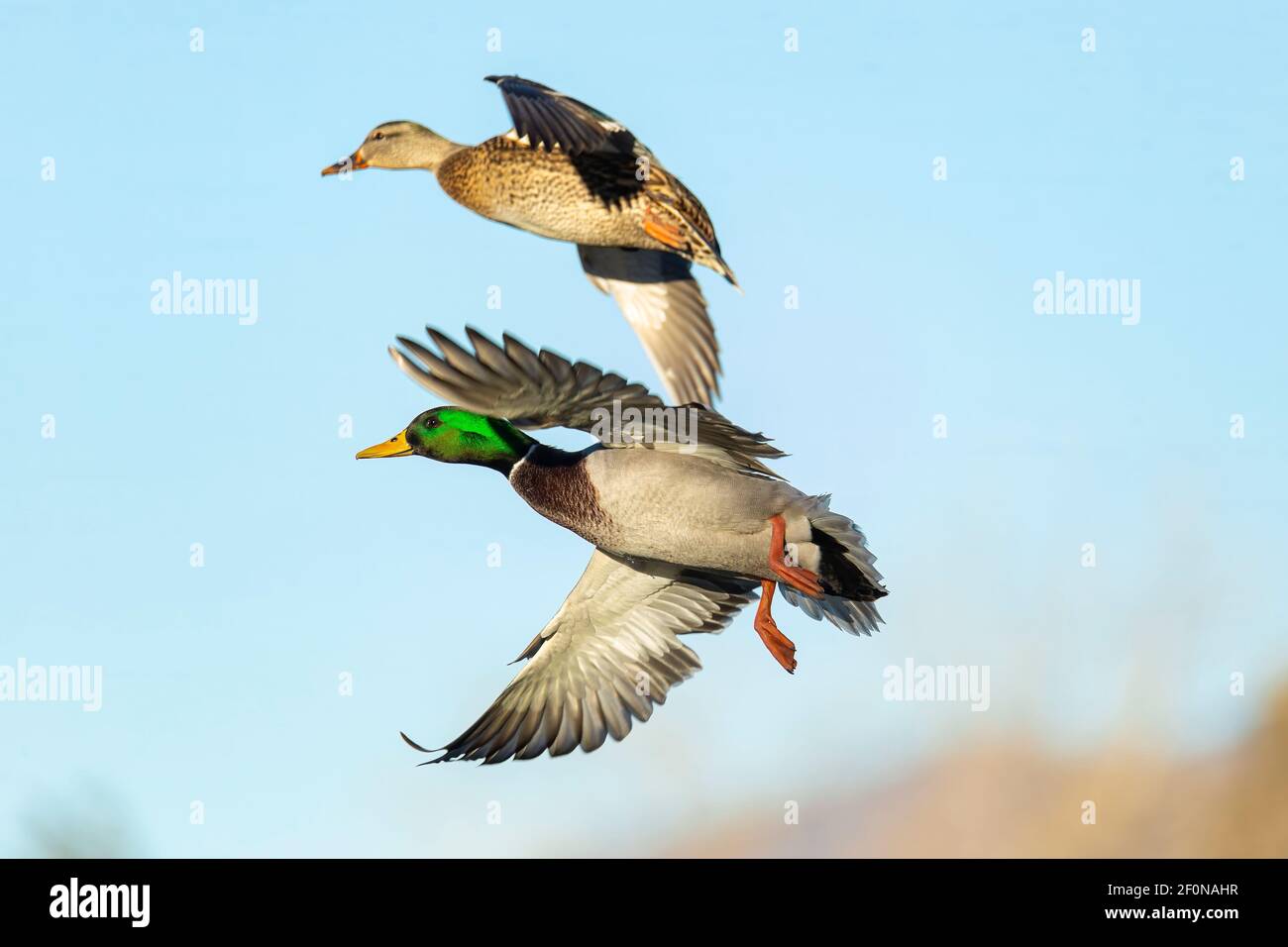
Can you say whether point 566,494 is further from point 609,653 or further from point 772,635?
point 609,653

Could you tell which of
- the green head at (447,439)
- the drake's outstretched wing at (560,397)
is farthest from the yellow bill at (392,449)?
the drake's outstretched wing at (560,397)

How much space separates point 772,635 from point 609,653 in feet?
4.14

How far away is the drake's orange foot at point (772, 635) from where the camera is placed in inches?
333

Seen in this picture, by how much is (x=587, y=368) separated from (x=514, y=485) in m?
1.13

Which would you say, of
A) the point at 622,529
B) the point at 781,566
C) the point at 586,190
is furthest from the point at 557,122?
the point at 781,566

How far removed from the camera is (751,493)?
27.1ft

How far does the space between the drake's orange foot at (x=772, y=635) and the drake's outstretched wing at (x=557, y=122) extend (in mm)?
2549

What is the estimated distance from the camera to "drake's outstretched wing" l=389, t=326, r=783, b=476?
7043 mm

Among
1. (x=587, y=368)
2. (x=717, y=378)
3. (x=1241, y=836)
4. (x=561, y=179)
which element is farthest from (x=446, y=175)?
(x=1241, y=836)

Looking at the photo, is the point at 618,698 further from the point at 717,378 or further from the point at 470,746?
the point at 717,378

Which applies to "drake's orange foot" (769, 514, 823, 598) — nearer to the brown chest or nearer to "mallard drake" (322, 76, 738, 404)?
the brown chest

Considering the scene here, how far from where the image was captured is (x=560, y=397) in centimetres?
737

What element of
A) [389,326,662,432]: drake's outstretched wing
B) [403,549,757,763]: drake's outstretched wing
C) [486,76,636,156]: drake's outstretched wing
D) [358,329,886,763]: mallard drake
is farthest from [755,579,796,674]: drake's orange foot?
[486,76,636,156]: drake's outstretched wing

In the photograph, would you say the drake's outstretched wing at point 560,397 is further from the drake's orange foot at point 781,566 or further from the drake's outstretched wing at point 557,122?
the drake's outstretched wing at point 557,122
